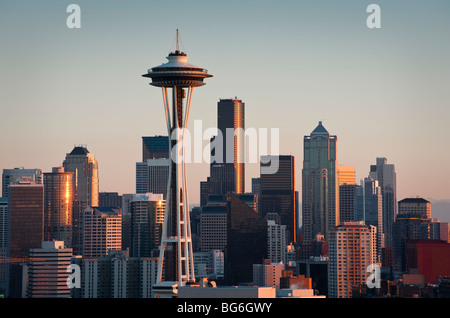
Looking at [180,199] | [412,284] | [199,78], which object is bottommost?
[412,284]

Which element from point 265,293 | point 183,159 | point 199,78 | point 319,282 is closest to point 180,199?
point 183,159

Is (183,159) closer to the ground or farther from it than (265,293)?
farther from it

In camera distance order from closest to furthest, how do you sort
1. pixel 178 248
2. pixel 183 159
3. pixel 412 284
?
pixel 183 159 → pixel 178 248 → pixel 412 284

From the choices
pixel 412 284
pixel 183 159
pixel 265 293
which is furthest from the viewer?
pixel 412 284
